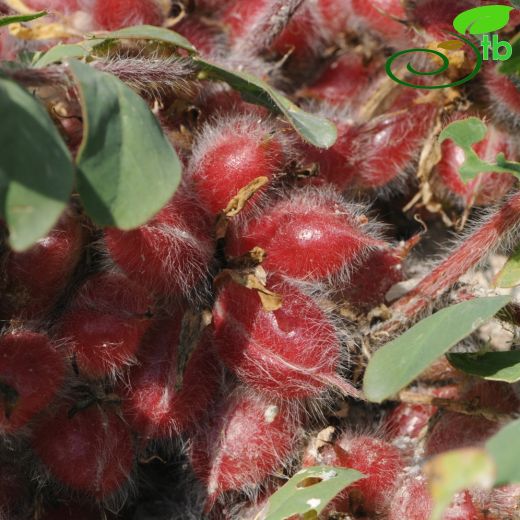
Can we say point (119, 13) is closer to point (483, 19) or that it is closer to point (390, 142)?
point (390, 142)

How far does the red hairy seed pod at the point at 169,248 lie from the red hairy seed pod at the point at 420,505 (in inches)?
26.2

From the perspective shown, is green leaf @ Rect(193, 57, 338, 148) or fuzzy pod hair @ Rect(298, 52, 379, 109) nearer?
green leaf @ Rect(193, 57, 338, 148)

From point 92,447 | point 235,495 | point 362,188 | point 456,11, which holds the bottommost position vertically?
point 235,495

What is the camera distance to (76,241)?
69.8 inches

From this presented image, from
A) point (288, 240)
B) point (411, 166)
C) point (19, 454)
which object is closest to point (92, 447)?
point (19, 454)

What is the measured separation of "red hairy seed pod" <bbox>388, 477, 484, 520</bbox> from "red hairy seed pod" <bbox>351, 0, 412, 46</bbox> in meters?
1.19

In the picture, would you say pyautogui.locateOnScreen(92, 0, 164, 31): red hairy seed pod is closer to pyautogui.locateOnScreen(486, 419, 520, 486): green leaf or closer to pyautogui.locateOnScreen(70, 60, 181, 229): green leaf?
pyautogui.locateOnScreen(70, 60, 181, 229): green leaf

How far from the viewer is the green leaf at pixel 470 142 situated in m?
1.72

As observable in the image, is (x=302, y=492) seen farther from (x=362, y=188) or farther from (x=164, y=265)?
(x=362, y=188)

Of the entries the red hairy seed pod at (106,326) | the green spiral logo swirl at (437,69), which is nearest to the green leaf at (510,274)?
the green spiral logo swirl at (437,69)

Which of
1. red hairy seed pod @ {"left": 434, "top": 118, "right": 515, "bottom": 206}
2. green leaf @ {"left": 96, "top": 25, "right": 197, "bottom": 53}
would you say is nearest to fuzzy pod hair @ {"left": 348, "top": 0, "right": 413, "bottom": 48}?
red hairy seed pod @ {"left": 434, "top": 118, "right": 515, "bottom": 206}

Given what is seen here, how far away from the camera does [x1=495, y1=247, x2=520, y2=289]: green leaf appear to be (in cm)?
180

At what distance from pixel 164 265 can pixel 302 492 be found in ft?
1.81

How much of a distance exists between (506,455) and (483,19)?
1.26m
